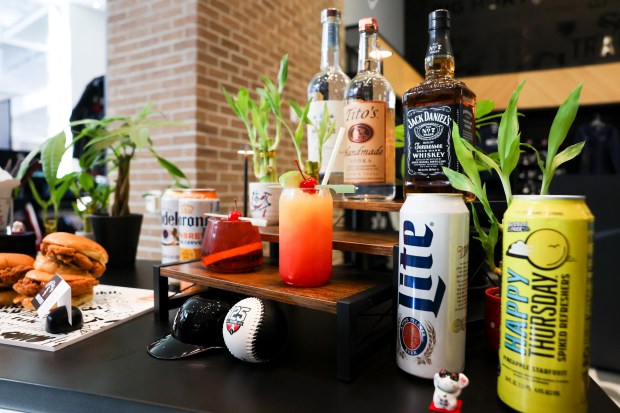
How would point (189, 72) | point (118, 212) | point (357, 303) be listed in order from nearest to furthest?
1. point (357, 303)
2. point (118, 212)
3. point (189, 72)

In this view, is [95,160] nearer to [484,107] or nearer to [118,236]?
[118,236]

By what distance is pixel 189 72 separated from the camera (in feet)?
8.91

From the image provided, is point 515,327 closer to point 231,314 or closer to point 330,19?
point 231,314

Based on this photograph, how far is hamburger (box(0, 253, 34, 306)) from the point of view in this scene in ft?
2.90

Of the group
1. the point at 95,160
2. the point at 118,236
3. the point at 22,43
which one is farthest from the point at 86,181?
the point at 22,43

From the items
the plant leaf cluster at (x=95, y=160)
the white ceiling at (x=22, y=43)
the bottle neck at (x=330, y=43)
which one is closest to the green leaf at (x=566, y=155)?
the bottle neck at (x=330, y=43)

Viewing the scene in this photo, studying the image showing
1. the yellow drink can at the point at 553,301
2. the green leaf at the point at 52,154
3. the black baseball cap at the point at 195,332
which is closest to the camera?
the yellow drink can at the point at 553,301

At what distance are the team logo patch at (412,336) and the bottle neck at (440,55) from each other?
397 millimetres

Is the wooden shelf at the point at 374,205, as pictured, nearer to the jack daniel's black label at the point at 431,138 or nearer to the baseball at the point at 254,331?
the jack daniel's black label at the point at 431,138

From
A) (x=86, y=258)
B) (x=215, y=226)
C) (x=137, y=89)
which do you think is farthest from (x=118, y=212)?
(x=137, y=89)

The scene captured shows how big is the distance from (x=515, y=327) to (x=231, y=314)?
14.7 inches

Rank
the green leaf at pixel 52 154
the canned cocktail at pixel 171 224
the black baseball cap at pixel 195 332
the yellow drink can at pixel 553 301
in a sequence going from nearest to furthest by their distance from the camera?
the yellow drink can at pixel 553 301 → the black baseball cap at pixel 195 332 → the canned cocktail at pixel 171 224 → the green leaf at pixel 52 154

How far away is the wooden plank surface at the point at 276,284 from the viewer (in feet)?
1.95

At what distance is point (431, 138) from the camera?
2.22ft
